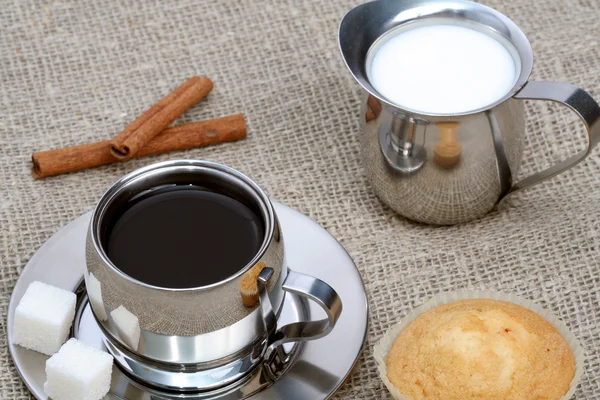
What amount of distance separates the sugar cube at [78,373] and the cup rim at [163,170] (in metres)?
0.13

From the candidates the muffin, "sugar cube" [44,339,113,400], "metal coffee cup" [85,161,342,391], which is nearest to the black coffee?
"metal coffee cup" [85,161,342,391]

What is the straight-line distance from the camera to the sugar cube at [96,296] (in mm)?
930

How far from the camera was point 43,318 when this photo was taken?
3.26ft

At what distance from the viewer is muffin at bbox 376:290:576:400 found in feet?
3.18

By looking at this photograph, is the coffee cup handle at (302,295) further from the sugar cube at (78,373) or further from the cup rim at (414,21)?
the cup rim at (414,21)

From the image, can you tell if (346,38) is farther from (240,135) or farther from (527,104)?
(527,104)

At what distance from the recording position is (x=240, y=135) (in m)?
1.37

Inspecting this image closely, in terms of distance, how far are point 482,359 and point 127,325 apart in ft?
1.27

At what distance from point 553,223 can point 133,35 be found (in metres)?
0.77

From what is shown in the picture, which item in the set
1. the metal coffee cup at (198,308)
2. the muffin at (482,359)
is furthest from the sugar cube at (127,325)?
the muffin at (482,359)

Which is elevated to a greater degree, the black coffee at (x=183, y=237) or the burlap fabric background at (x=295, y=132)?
the black coffee at (x=183, y=237)

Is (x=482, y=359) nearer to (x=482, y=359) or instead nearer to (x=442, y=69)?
(x=482, y=359)

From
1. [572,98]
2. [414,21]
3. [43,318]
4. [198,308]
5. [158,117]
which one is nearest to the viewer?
[198,308]

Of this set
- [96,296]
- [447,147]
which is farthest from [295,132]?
[96,296]
